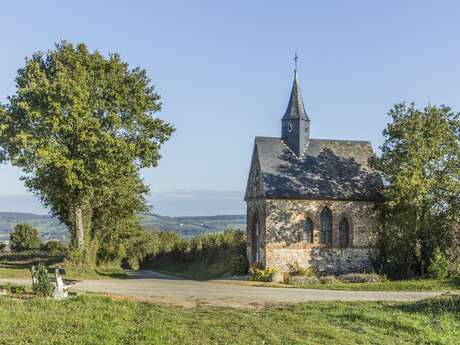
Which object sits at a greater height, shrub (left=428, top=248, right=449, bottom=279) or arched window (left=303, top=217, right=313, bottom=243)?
arched window (left=303, top=217, right=313, bottom=243)

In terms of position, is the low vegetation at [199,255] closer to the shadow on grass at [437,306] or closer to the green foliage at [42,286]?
the shadow on grass at [437,306]

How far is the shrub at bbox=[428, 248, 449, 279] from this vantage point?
28.9 meters

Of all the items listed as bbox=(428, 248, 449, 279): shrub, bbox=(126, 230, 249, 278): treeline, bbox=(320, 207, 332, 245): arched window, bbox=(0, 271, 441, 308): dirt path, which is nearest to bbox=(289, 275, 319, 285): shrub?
bbox=(320, 207, 332, 245): arched window

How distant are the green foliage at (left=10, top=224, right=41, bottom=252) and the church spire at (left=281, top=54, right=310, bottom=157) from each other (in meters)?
42.8

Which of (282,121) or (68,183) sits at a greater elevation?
(282,121)

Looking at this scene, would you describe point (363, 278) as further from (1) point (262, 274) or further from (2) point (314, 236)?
(1) point (262, 274)

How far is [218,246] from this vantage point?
43.9 meters

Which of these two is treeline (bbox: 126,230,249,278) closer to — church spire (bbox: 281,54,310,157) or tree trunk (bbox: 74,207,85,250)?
church spire (bbox: 281,54,310,157)

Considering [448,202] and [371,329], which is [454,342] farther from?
[448,202]

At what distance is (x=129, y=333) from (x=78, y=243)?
22.3 m

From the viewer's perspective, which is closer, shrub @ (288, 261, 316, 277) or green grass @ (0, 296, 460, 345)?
green grass @ (0, 296, 460, 345)

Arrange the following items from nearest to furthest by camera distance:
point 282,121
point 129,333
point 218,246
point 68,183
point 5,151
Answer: point 129,333 → point 68,183 → point 5,151 → point 282,121 → point 218,246

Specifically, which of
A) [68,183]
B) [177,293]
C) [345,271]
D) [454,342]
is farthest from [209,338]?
[345,271]

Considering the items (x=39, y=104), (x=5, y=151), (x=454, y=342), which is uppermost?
(x=39, y=104)
